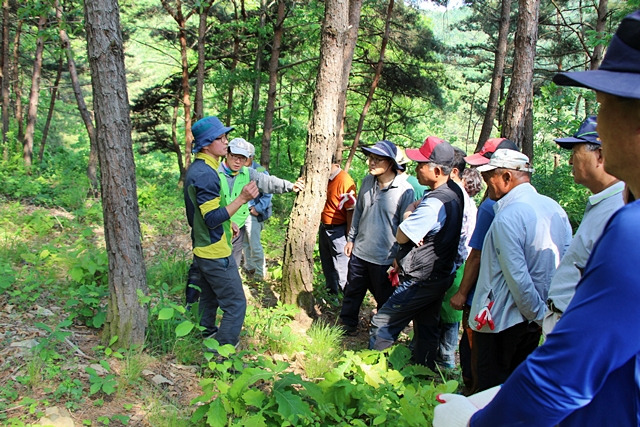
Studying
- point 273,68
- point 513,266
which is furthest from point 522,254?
point 273,68

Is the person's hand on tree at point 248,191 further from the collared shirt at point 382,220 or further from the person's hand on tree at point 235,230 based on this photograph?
the person's hand on tree at point 235,230

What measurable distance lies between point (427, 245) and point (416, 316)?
76 cm

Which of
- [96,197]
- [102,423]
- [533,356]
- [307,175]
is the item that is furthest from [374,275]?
[96,197]

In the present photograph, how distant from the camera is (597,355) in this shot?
37.0 inches

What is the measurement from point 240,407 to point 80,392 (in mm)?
1212

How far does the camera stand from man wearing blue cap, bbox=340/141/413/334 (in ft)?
16.9

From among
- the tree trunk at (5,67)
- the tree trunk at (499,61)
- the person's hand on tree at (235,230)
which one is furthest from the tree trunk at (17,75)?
the tree trunk at (499,61)

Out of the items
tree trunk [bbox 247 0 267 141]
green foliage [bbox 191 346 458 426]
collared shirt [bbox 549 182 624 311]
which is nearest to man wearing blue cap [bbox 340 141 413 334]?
green foliage [bbox 191 346 458 426]

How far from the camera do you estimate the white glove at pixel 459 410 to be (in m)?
1.27

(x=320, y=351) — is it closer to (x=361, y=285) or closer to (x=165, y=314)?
(x=361, y=285)

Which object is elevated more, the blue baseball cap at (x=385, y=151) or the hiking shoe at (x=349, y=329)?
the blue baseball cap at (x=385, y=151)

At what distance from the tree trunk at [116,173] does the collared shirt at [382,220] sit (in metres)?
2.41

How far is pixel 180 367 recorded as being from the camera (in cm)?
404

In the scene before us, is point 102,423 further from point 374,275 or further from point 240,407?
point 374,275
